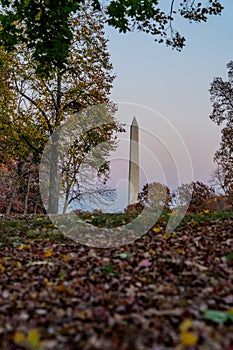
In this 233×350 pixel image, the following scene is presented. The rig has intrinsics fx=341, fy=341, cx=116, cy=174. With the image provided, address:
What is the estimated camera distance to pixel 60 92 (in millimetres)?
14391

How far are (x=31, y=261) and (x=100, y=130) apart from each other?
9.94m

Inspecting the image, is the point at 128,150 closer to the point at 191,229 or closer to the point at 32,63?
the point at 32,63

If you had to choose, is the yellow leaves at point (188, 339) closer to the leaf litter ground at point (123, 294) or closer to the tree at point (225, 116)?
the leaf litter ground at point (123, 294)

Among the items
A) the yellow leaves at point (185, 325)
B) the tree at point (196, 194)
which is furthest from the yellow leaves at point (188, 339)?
the tree at point (196, 194)

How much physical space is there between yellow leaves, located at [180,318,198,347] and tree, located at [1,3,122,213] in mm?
11692

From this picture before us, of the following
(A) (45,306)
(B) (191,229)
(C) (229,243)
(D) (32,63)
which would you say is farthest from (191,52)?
(A) (45,306)

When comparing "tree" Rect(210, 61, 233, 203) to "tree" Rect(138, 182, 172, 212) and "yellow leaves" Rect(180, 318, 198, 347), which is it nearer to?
"tree" Rect(138, 182, 172, 212)

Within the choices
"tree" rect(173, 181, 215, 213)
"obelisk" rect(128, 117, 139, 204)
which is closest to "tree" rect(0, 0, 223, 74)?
"obelisk" rect(128, 117, 139, 204)

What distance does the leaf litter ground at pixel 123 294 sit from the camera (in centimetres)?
256

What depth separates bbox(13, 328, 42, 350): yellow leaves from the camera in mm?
2493

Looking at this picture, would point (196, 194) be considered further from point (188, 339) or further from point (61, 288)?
point (188, 339)

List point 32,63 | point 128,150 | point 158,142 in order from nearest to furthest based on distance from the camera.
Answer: point 158,142, point 128,150, point 32,63

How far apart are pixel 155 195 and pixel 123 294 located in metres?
13.6

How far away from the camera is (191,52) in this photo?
13195 mm
